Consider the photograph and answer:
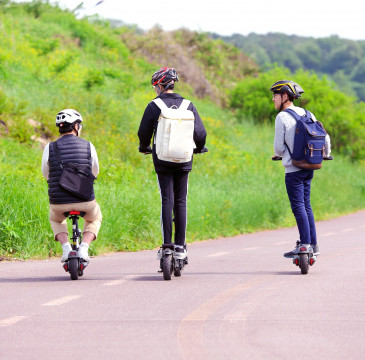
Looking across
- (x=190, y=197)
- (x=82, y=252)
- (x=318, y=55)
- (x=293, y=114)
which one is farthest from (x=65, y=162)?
(x=318, y=55)

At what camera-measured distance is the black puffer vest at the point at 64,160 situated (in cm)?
1017

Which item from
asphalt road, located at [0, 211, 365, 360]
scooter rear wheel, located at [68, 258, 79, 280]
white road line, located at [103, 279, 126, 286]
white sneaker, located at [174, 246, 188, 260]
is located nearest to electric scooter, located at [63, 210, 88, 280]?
scooter rear wheel, located at [68, 258, 79, 280]

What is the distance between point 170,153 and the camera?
10.0 meters

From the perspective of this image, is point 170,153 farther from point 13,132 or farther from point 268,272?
point 13,132

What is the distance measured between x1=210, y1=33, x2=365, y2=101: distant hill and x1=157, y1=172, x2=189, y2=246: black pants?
131029 mm

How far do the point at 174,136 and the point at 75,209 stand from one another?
134 cm

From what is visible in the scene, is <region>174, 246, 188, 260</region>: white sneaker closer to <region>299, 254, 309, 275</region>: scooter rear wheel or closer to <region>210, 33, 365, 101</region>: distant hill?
<region>299, 254, 309, 275</region>: scooter rear wheel

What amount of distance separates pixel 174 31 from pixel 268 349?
45.2 m

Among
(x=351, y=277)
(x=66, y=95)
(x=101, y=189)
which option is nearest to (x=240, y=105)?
(x=66, y=95)

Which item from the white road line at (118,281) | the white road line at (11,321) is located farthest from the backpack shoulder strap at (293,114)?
the white road line at (11,321)

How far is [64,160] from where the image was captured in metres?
10.2

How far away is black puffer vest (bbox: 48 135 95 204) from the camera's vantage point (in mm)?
10172

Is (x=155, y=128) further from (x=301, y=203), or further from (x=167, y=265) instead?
(x=301, y=203)

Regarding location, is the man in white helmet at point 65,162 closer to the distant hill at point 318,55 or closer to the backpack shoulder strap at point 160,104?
the backpack shoulder strap at point 160,104
